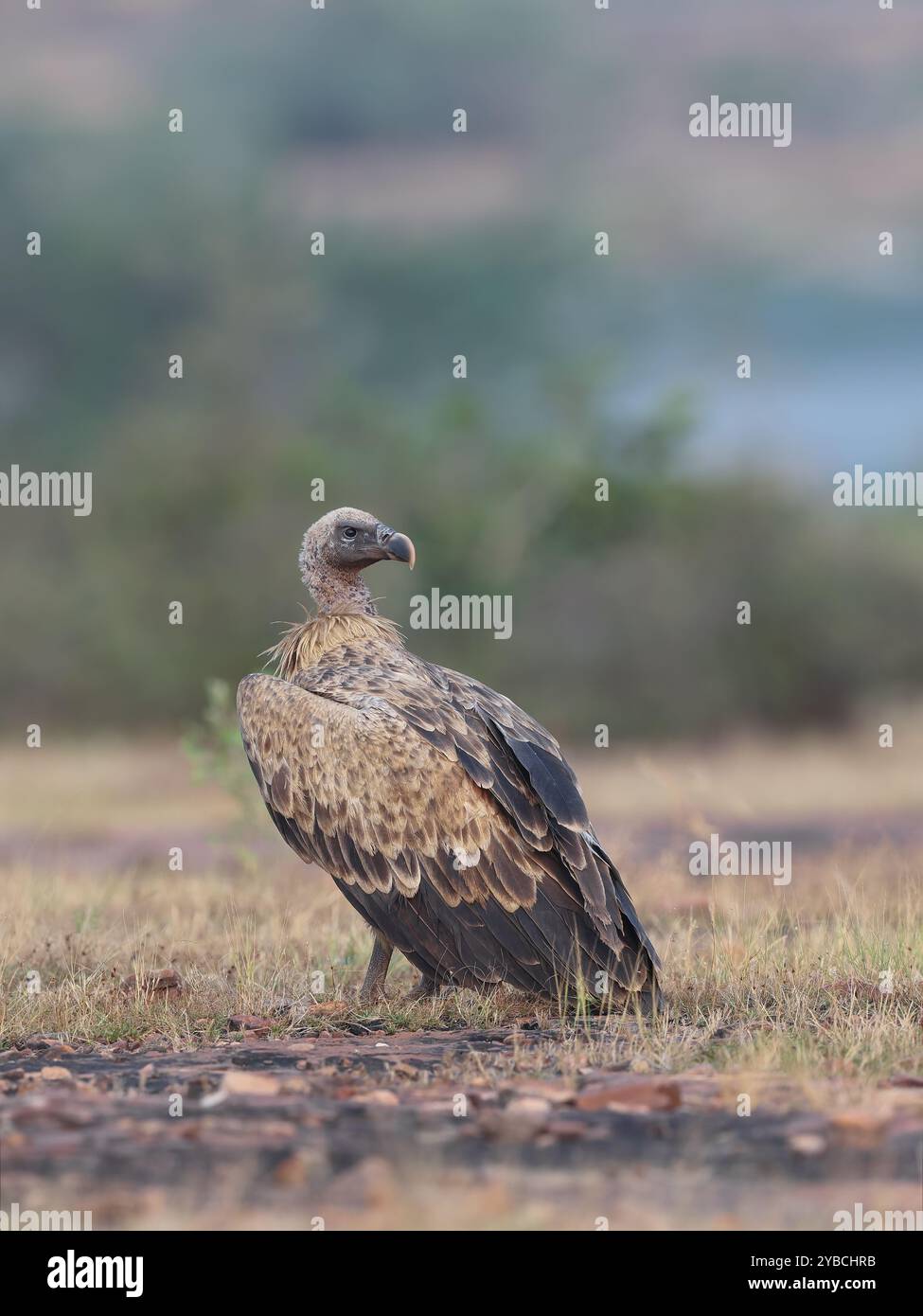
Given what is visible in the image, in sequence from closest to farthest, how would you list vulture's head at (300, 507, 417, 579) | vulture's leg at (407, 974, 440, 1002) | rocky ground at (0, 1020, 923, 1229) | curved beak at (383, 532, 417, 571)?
rocky ground at (0, 1020, 923, 1229), vulture's leg at (407, 974, 440, 1002), curved beak at (383, 532, 417, 571), vulture's head at (300, 507, 417, 579)

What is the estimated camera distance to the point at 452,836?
8836mm

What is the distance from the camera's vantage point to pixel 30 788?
24594 millimetres

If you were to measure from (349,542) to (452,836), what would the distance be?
7.27 feet

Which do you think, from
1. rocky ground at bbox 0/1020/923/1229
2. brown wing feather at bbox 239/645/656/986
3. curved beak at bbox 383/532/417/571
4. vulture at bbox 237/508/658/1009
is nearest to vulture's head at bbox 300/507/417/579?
curved beak at bbox 383/532/417/571

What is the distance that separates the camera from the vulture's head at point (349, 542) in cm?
1019

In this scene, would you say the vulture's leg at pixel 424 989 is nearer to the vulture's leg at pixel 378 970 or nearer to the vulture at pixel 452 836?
the vulture at pixel 452 836

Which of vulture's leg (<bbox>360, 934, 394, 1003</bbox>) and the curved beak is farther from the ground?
the curved beak

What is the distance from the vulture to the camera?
8.75m

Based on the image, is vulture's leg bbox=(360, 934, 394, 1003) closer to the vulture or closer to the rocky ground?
the vulture

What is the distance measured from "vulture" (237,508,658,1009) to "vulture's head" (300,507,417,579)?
45.7 inches

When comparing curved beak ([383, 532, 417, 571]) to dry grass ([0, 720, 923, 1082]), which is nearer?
dry grass ([0, 720, 923, 1082])

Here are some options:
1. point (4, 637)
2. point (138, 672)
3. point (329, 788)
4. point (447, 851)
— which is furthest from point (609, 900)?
point (4, 637)

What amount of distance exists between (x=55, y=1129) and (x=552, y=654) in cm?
3126

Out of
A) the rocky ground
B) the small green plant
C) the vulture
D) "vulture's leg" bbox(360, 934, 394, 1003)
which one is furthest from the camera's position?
the small green plant
